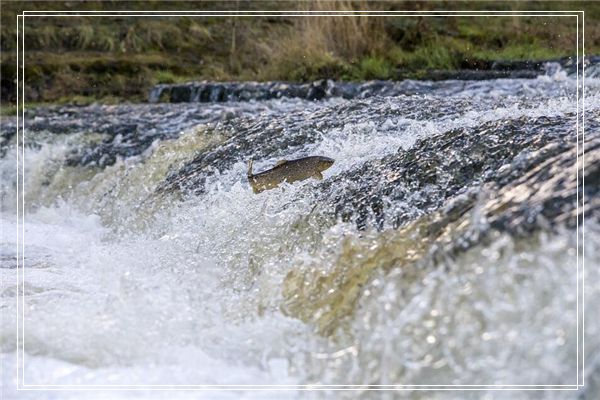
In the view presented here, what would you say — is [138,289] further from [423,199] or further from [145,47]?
[145,47]

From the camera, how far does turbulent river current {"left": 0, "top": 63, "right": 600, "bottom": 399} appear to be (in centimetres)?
198

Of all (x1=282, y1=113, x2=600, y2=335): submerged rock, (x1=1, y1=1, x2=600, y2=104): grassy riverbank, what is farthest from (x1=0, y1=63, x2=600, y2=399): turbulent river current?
(x1=1, y1=1, x2=600, y2=104): grassy riverbank

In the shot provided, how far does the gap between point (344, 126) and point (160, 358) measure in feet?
8.96

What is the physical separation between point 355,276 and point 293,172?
1.50m

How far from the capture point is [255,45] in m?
13.0

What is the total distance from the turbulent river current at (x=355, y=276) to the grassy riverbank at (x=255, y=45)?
5.57 meters

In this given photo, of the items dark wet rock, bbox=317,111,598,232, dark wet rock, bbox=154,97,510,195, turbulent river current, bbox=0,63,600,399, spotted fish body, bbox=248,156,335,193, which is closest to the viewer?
turbulent river current, bbox=0,63,600,399

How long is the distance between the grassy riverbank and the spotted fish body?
17.8 feet

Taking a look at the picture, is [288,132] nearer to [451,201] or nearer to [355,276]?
[451,201]

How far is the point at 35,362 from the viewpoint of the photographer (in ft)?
7.77

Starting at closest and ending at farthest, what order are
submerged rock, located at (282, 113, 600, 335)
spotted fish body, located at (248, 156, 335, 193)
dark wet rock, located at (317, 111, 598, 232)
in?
submerged rock, located at (282, 113, 600, 335)
dark wet rock, located at (317, 111, 598, 232)
spotted fish body, located at (248, 156, 335, 193)

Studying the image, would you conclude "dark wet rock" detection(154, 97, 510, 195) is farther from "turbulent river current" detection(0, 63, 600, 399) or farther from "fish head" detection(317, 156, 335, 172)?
"fish head" detection(317, 156, 335, 172)

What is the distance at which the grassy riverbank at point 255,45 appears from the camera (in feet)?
33.7

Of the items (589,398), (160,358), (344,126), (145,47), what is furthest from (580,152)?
(145,47)
